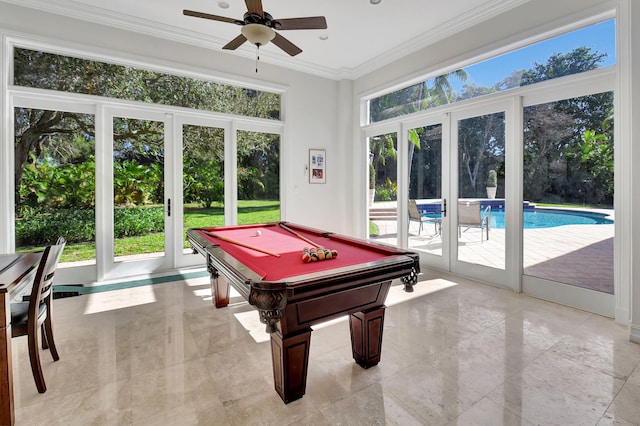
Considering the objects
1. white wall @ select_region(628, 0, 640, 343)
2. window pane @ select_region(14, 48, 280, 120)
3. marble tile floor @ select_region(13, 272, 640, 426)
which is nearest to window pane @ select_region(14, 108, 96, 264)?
window pane @ select_region(14, 48, 280, 120)

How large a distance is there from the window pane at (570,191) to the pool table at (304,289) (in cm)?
243

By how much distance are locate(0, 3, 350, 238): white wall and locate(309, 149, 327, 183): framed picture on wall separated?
0.09 meters

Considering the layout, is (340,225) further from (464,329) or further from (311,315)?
(311,315)

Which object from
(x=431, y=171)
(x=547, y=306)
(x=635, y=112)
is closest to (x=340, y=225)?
(x=431, y=171)

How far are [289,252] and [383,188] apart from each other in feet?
11.9

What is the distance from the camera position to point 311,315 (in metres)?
1.83

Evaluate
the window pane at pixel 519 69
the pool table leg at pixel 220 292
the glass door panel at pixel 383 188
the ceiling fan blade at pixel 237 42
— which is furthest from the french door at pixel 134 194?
the window pane at pixel 519 69

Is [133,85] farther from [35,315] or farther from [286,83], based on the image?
[35,315]

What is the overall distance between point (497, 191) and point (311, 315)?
130 inches

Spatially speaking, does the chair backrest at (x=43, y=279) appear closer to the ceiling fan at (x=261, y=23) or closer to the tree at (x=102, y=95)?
the ceiling fan at (x=261, y=23)

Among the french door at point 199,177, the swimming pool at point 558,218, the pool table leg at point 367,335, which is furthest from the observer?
the french door at point 199,177

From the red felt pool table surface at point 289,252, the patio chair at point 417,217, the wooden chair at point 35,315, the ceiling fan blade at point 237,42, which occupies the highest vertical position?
the ceiling fan blade at point 237,42

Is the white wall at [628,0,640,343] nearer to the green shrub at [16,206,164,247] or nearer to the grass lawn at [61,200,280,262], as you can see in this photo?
the grass lawn at [61,200,280,262]

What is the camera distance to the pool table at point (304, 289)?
1596 millimetres
